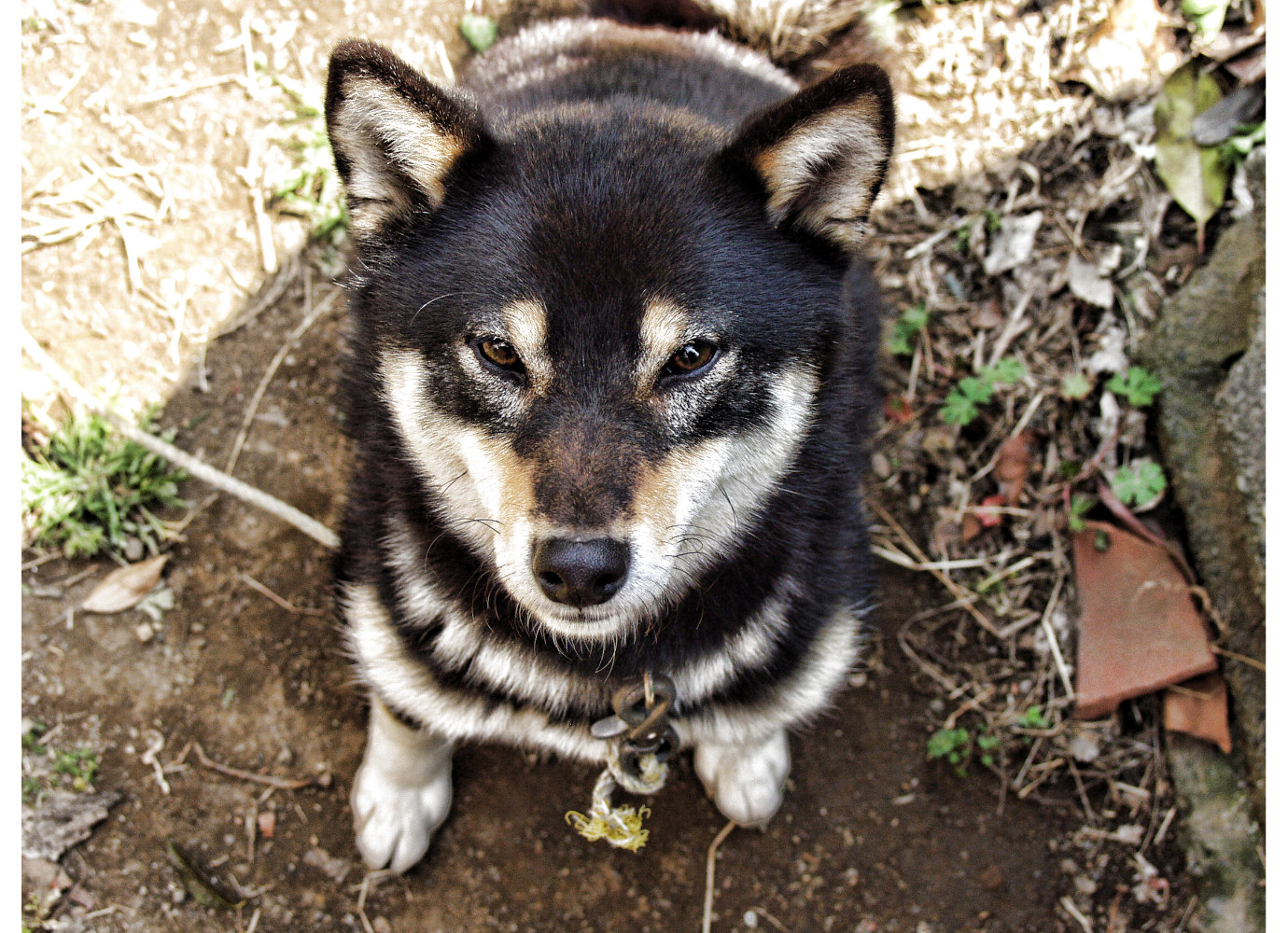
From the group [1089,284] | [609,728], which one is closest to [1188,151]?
[1089,284]

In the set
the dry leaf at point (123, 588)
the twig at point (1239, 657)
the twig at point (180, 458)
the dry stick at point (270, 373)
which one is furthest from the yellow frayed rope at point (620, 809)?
the twig at point (1239, 657)

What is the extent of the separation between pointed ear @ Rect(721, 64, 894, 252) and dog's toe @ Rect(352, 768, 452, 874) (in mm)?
2012

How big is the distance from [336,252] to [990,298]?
240 centimetres

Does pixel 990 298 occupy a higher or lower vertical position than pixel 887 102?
lower

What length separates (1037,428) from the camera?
3.38 meters

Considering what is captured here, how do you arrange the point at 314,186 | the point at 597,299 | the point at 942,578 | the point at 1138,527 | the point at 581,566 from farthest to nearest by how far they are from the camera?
the point at 314,186
the point at 942,578
the point at 1138,527
the point at 597,299
the point at 581,566

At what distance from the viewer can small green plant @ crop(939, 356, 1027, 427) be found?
337 centimetres

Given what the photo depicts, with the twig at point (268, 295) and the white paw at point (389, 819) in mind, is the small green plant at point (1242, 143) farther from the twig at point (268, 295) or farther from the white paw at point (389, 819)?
the white paw at point (389, 819)

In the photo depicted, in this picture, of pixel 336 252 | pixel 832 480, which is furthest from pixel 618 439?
pixel 336 252

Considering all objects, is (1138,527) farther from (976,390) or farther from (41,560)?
(41,560)

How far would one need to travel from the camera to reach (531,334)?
188cm

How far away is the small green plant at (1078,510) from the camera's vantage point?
10.6 ft

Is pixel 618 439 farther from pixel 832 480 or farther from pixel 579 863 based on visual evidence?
pixel 579 863

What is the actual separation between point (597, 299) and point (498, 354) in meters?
0.24
